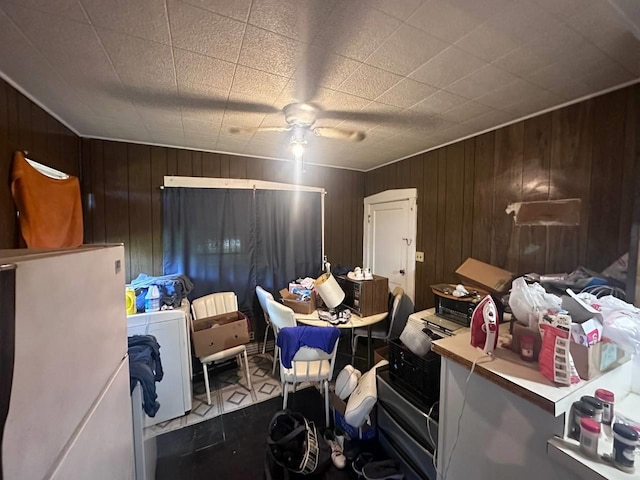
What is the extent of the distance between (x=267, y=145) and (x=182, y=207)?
1.10 meters

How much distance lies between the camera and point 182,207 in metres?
2.69

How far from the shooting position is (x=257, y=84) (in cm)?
149

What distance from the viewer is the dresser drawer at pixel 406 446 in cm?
132

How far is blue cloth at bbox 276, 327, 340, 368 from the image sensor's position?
1.81 meters

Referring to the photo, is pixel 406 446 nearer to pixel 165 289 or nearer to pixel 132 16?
pixel 165 289

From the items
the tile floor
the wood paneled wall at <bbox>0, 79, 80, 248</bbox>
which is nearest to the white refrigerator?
the tile floor

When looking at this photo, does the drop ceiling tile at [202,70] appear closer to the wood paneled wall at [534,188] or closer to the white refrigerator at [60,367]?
the white refrigerator at [60,367]

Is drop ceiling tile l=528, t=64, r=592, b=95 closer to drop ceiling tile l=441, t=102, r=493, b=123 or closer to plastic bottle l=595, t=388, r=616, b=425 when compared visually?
drop ceiling tile l=441, t=102, r=493, b=123

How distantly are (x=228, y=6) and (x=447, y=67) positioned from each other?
1083mm

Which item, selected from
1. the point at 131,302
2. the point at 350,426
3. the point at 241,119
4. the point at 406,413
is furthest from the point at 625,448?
the point at 131,302

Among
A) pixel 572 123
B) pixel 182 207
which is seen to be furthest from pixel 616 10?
pixel 182 207

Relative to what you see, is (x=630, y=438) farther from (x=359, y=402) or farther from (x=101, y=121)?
(x=101, y=121)

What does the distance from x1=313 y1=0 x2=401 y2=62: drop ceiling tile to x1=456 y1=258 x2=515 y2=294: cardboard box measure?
186 centimetres

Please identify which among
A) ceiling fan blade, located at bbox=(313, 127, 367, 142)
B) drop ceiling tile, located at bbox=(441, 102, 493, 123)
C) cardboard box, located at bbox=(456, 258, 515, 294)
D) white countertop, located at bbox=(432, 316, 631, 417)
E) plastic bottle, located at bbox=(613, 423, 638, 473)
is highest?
drop ceiling tile, located at bbox=(441, 102, 493, 123)
